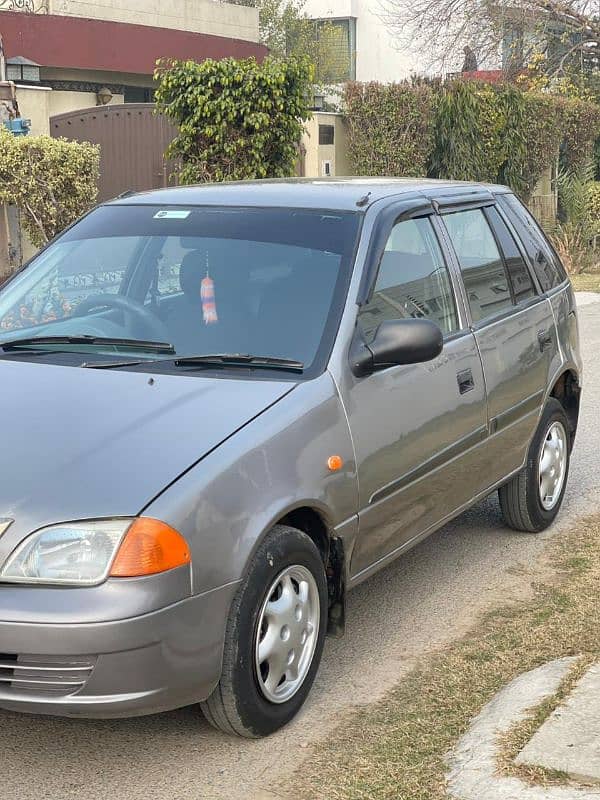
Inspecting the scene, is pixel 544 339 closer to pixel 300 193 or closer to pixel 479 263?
pixel 479 263

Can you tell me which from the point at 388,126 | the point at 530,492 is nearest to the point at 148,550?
the point at 530,492

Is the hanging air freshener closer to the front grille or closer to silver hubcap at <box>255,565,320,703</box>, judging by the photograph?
silver hubcap at <box>255,565,320,703</box>

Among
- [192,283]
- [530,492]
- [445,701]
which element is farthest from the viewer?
[530,492]

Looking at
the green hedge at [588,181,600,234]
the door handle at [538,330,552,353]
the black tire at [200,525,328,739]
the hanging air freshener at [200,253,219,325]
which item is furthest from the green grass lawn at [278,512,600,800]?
the green hedge at [588,181,600,234]

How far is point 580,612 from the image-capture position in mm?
5137

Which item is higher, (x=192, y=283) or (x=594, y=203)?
(x=192, y=283)

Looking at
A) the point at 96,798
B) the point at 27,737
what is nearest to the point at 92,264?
the point at 27,737

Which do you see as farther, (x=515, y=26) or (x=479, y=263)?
(x=515, y=26)

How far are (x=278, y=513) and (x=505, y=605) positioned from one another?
1840 millimetres

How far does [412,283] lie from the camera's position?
5.02m

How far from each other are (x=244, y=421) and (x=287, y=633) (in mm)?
709

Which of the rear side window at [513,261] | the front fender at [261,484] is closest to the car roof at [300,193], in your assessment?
the rear side window at [513,261]

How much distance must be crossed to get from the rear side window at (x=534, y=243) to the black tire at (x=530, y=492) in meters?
→ 0.66

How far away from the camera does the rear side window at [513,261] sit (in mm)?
5934
